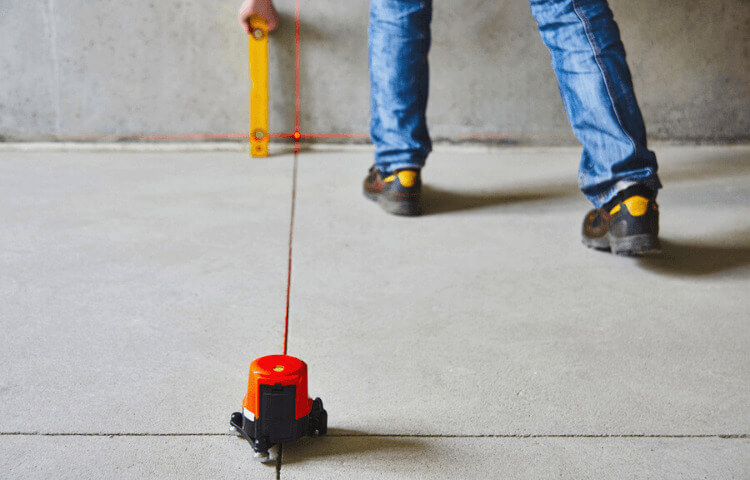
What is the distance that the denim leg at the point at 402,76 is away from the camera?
2016mm

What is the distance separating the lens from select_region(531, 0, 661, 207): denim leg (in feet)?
5.44

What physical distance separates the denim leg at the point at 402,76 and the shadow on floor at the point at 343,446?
3.76ft

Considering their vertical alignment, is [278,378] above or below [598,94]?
below

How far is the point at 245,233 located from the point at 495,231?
640mm

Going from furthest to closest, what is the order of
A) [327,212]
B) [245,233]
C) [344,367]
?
[327,212]
[245,233]
[344,367]

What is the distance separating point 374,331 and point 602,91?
0.79 meters

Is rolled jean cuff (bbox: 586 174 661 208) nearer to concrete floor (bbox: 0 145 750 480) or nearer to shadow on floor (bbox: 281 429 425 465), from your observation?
concrete floor (bbox: 0 145 750 480)

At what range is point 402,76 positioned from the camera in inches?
Answer: 80.0

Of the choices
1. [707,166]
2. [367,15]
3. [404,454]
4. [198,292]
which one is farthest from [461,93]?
[404,454]

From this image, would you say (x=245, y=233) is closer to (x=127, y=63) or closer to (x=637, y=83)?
(x=127, y=63)

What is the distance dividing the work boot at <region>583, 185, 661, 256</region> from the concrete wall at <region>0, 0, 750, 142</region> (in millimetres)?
1232

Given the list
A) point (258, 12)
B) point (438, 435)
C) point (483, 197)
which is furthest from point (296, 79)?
point (438, 435)

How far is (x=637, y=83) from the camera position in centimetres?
287

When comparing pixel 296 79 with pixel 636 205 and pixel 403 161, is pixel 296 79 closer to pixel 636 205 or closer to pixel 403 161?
pixel 403 161
